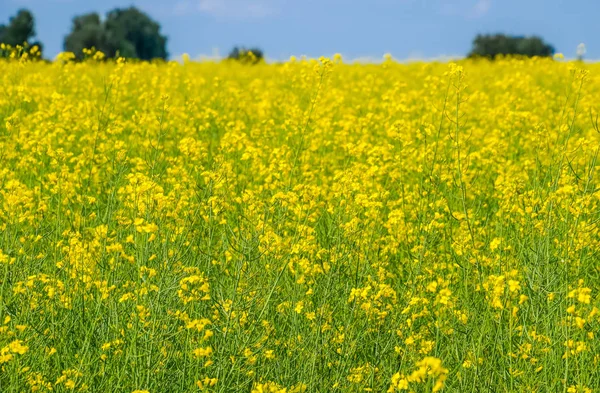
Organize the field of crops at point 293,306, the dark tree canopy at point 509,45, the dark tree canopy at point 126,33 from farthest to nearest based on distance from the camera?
the dark tree canopy at point 126,33 → the dark tree canopy at point 509,45 → the field of crops at point 293,306

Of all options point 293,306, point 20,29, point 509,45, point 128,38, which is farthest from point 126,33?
point 293,306

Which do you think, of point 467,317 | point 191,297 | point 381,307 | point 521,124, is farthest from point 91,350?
point 521,124

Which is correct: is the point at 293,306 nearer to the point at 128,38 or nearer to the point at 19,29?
→ the point at 19,29

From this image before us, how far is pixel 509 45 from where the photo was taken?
118ft

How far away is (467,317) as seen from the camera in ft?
13.6

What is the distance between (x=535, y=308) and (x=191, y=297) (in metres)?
1.67

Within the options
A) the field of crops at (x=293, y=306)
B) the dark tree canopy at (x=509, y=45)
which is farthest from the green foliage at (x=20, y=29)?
the field of crops at (x=293, y=306)

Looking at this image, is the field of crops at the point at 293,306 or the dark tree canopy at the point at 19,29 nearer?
the field of crops at the point at 293,306

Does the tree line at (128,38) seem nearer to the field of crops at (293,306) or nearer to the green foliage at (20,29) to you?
the green foliage at (20,29)

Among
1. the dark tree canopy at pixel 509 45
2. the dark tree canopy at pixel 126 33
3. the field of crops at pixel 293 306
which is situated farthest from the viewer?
the dark tree canopy at pixel 126 33

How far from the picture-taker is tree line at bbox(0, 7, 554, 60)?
3528 centimetres

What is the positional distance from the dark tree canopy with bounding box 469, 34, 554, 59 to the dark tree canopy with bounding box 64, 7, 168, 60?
15803mm

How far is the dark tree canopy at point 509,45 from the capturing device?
3519 centimetres

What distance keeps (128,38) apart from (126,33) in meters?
0.65
